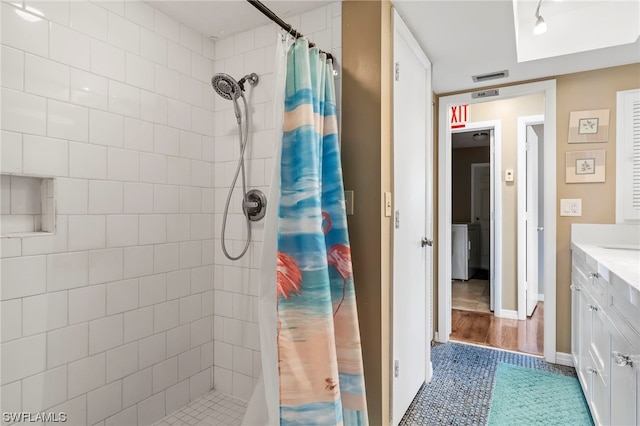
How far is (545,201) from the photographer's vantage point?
268 cm

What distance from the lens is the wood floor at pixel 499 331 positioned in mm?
2975

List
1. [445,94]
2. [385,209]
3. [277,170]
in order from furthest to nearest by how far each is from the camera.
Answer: [445,94], [385,209], [277,170]

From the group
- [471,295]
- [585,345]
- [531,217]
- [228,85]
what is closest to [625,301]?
[585,345]

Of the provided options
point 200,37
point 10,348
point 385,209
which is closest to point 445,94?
A: point 385,209

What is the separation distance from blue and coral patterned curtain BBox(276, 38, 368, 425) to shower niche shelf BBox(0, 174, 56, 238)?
1.03 metres

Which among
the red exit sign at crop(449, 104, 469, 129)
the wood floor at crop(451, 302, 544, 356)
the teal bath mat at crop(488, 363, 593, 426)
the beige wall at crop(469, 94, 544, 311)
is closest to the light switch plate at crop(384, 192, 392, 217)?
the teal bath mat at crop(488, 363, 593, 426)

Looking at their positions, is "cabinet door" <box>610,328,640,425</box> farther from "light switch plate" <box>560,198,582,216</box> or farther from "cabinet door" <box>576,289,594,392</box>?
"light switch plate" <box>560,198,582,216</box>

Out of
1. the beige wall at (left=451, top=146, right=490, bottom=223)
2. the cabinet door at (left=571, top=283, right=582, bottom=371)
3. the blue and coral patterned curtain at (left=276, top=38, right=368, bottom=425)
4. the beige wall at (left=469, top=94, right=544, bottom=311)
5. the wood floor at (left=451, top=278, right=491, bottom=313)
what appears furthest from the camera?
the beige wall at (left=451, top=146, right=490, bottom=223)

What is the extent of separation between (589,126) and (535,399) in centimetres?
197

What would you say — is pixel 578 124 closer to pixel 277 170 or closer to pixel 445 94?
pixel 445 94

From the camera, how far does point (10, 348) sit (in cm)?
135

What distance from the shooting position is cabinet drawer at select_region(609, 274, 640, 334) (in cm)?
110

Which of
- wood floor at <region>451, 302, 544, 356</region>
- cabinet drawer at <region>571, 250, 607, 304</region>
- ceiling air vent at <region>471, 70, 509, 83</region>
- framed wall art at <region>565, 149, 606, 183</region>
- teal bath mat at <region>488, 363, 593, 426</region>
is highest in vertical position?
ceiling air vent at <region>471, 70, 509, 83</region>

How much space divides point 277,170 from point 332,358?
816 millimetres
